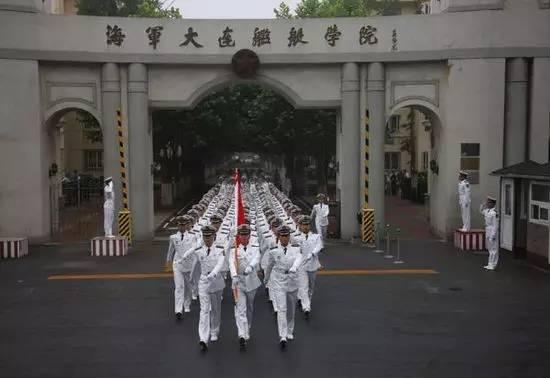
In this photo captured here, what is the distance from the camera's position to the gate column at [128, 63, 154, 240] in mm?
21953

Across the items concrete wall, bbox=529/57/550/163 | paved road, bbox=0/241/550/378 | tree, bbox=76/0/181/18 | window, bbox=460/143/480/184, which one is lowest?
paved road, bbox=0/241/550/378

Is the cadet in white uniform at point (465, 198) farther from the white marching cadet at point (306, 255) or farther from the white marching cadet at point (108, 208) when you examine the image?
the white marching cadet at point (108, 208)

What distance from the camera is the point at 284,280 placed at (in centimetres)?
1023

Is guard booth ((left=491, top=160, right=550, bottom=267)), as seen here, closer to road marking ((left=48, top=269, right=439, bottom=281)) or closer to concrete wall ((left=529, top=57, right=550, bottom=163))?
road marking ((left=48, top=269, right=439, bottom=281))

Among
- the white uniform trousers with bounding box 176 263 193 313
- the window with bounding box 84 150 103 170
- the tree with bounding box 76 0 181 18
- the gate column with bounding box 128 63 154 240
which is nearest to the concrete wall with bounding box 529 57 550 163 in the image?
the gate column with bounding box 128 63 154 240

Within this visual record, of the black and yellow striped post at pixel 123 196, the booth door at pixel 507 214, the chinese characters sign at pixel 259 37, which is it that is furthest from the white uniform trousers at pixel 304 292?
the chinese characters sign at pixel 259 37

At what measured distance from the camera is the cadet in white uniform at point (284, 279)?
10031 mm

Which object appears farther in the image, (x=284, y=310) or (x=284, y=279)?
(x=284, y=279)

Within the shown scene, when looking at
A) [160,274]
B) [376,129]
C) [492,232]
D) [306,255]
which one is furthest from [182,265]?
[376,129]

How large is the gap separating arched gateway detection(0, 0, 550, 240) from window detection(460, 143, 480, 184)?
134mm

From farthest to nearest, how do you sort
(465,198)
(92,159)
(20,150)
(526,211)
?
1. (92,159)
2. (20,150)
3. (465,198)
4. (526,211)

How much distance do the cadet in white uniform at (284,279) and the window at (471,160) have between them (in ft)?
41.3

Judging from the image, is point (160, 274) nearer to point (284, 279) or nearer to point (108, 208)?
point (108, 208)

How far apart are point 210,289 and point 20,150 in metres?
13.7
